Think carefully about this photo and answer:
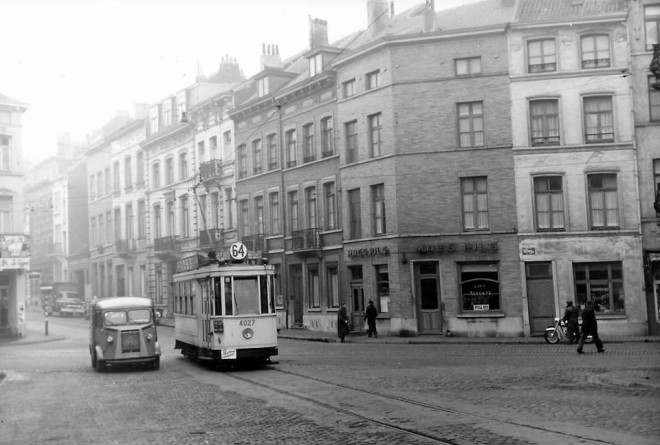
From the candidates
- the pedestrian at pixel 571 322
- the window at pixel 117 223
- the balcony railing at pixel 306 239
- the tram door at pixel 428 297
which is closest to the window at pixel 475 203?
the tram door at pixel 428 297

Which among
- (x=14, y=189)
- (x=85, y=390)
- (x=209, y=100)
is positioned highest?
(x=209, y=100)

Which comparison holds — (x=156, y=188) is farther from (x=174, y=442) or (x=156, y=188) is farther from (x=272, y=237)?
(x=174, y=442)

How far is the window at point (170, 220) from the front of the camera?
2100 inches

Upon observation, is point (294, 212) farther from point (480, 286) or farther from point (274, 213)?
point (480, 286)

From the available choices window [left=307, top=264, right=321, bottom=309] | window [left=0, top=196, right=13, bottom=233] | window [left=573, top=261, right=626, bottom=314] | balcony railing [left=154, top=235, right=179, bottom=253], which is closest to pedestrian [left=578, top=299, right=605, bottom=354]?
window [left=573, top=261, right=626, bottom=314]

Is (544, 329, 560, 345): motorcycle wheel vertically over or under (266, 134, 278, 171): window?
under

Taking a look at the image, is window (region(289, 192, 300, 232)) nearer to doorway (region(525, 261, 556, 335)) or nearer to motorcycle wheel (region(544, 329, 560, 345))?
doorway (region(525, 261, 556, 335))

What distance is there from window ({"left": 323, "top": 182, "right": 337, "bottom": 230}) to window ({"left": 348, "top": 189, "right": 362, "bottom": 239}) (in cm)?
141

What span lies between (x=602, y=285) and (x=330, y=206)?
13.6 metres

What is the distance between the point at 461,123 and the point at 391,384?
19533mm

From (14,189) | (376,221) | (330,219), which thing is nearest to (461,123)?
(376,221)

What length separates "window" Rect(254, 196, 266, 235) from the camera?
4372 centimetres

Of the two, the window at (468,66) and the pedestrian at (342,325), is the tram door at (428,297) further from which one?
the window at (468,66)

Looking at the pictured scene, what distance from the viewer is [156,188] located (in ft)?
183
